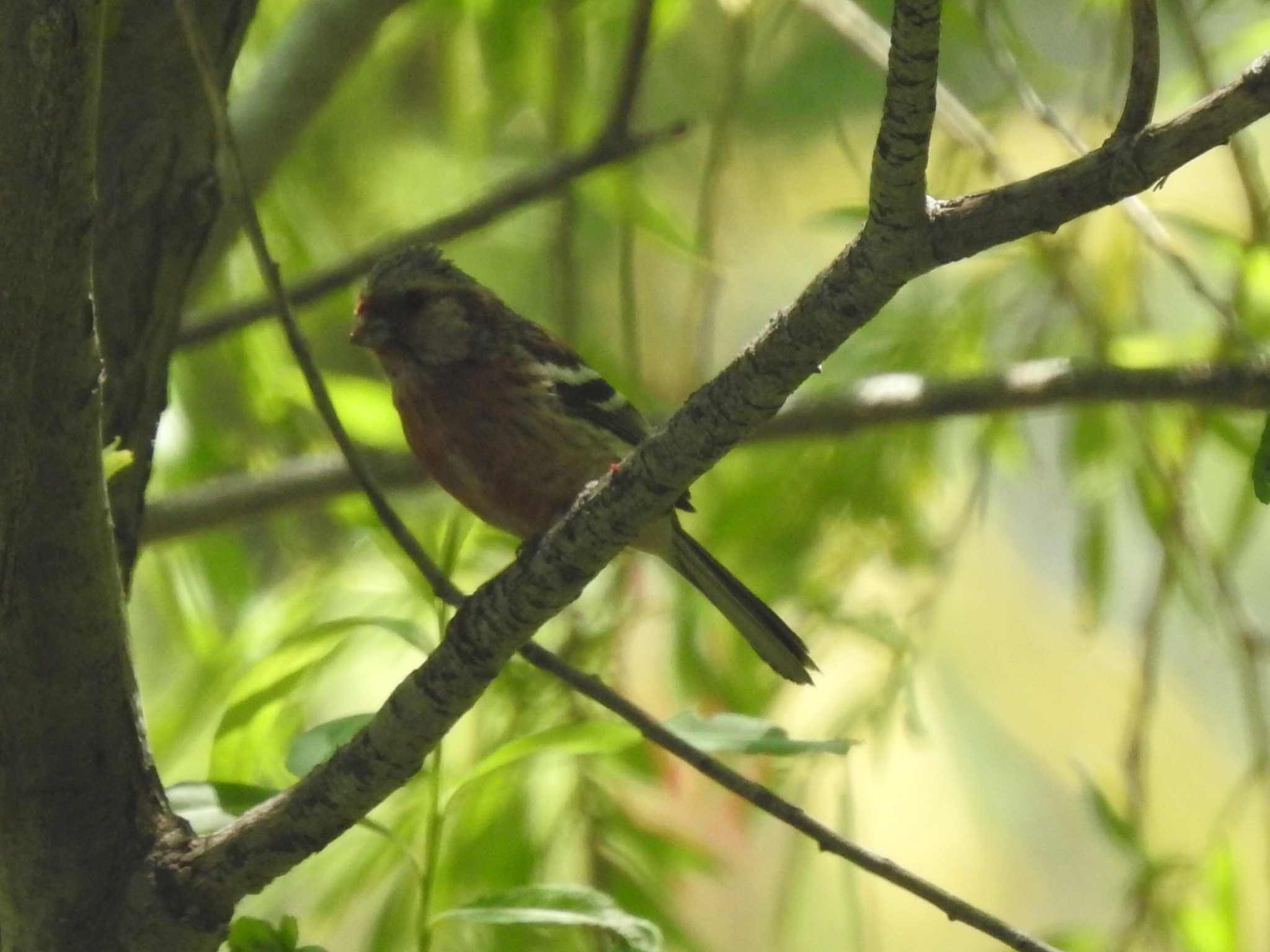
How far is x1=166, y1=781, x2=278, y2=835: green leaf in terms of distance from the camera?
1.85 meters

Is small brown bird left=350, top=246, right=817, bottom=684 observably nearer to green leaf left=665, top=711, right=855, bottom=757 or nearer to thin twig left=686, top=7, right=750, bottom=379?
thin twig left=686, top=7, right=750, bottom=379

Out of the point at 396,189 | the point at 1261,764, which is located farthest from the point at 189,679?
the point at 396,189

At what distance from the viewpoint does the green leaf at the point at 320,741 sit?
1851 millimetres

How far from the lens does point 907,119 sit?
124 cm

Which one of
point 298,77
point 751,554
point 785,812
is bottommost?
point 785,812

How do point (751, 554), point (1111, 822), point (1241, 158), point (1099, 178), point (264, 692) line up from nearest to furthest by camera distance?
1. point (1099, 178)
2. point (264, 692)
3. point (1111, 822)
4. point (1241, 158)
5. point (751, 554)

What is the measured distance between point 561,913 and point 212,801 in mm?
538

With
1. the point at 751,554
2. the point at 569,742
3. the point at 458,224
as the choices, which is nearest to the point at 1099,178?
the point at 569,742

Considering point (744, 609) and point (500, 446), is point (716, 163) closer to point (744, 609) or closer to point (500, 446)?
point (500, 446)

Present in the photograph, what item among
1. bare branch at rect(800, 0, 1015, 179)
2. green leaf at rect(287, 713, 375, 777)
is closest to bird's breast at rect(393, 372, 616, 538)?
green leaf at rect(287, 713, 375, 777)

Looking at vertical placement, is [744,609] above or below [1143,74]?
above

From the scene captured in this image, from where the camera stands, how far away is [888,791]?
535cm

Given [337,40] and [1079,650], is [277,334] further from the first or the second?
[1079,650]

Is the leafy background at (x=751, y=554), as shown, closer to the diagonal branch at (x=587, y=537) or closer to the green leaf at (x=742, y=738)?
the green leaf at (x=742, y=738)
